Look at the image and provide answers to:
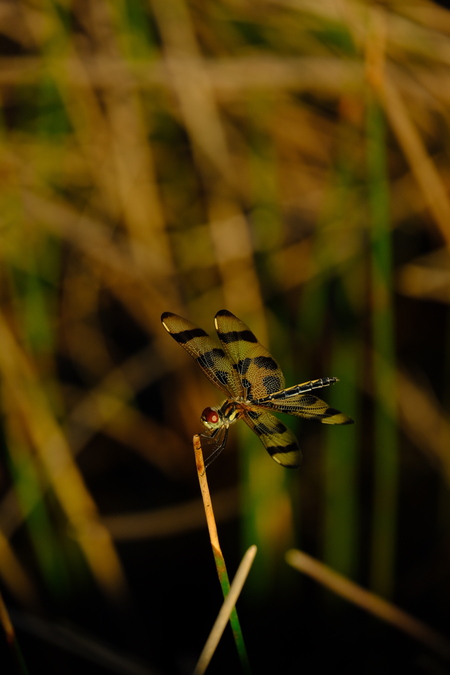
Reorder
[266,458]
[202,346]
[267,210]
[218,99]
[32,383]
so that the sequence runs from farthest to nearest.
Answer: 1. [218,99]
2. [267,210]
3. [266,458]
4. [32,383]
5. [202,346]

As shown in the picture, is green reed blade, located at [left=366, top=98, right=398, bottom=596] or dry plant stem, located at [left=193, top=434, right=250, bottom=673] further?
green reed blade, located at [left=366, top=98, right=398, bottom=596]

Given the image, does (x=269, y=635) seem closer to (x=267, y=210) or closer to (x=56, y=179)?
(x=267, y=210)

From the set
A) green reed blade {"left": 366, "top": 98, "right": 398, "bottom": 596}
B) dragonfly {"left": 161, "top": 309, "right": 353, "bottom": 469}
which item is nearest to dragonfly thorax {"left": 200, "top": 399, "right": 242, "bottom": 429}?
dragonfly {"left": 161, "top": 309, "right": 353, "bottom": 469}

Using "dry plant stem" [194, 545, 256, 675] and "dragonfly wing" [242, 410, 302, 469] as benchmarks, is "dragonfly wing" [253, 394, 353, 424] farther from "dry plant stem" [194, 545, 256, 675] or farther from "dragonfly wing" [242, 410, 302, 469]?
"dry plant stem" [194, 545, 256, 675]

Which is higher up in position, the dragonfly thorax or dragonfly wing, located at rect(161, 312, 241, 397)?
dragonfly wing, located at rect(161, 312, 241, 397)

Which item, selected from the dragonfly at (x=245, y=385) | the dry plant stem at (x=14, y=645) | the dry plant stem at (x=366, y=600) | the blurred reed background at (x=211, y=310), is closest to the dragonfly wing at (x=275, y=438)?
the dragonfly at (x=245, y=385)

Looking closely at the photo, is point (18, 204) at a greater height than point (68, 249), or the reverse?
point (68, 249)

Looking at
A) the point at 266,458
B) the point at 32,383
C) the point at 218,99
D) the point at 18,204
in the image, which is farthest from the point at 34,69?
the point at 266,458

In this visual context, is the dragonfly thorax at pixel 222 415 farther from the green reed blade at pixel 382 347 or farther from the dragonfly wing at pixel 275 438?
the green reed blade at pixel 382 347

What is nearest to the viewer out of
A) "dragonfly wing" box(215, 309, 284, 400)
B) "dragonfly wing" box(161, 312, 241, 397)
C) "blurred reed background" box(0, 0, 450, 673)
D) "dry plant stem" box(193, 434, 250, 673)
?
"dry plant stem" box(193, 434, 250, 673)
